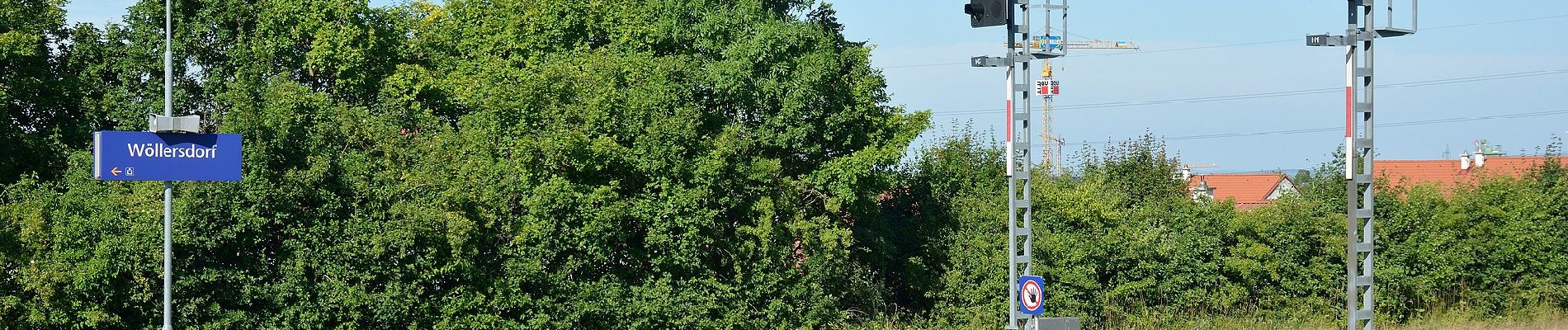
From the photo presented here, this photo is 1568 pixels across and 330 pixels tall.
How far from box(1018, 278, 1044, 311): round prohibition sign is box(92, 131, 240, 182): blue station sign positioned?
8.78m

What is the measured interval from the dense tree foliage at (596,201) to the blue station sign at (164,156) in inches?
181

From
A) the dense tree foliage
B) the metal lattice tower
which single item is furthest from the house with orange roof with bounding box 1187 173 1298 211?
the metal lattice tower

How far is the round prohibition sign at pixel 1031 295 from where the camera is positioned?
16797mm

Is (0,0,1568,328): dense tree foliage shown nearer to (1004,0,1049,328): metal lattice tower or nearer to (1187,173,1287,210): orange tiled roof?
(1004,0,1049,328): metal lattice tower

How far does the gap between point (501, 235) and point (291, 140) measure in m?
3.76

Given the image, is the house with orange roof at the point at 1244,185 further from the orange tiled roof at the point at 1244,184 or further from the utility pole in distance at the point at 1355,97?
the utility pole in distance at the point at 1355,97

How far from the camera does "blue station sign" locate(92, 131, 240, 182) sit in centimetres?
1429

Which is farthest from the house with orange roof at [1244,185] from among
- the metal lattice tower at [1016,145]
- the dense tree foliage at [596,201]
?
the metal lattice tower at [1016,145]

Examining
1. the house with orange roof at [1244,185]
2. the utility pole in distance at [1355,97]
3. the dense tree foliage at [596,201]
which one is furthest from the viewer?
the house with orange roof at [1244,185]

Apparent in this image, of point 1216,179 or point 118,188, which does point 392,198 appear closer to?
point 118,188

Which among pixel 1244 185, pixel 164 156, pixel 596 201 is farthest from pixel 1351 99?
pixel 1244 185

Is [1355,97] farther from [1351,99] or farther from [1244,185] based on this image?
[1244,185]

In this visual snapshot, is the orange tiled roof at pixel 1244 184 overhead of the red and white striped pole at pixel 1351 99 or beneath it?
beneath

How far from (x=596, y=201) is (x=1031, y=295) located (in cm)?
868
